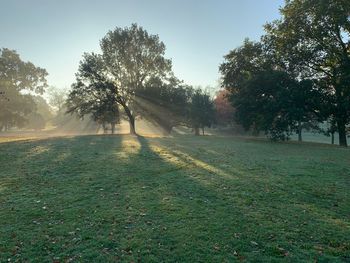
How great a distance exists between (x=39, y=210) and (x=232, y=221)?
22.4 ft

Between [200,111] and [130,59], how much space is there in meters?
18.6

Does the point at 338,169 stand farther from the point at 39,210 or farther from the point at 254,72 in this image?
the point at 254,72

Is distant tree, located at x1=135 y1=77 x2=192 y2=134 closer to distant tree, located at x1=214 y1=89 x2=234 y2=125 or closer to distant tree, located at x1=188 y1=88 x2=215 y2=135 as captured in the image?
distant tree, located at x1=188 y1=88 x2=215 y2=135

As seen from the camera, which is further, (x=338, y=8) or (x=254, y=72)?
(x=254, y=72)

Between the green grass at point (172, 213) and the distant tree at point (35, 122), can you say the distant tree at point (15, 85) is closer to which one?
the distant tree at point (35, 122)

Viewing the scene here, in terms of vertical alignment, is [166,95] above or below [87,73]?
below

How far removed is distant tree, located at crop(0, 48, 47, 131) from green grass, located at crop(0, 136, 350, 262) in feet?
184

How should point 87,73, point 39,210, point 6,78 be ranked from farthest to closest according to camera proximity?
1. point 6,78
2. point 87,73
3. point 39,210

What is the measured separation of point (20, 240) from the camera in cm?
812

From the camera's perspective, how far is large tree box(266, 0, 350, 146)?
3122 centimetres

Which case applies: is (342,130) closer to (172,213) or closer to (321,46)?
(321,46)

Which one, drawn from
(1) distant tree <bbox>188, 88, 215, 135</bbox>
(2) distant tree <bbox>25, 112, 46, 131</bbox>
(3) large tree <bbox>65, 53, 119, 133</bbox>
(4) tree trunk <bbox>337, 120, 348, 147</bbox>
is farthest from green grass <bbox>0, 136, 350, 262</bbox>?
(2) distant tree <bbox>25, 112, 46, 131</bbox>

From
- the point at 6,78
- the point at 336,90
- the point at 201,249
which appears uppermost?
the point at 6,78

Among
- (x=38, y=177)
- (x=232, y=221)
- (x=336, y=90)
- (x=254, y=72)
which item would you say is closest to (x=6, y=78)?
(x=254, y=72)
